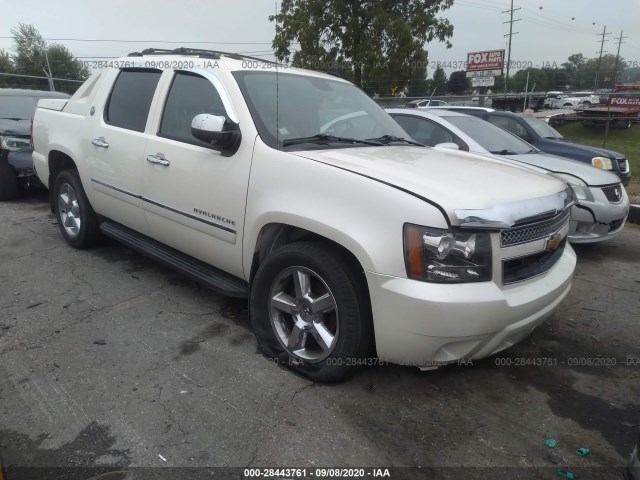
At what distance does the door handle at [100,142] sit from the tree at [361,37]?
12556 millimetres

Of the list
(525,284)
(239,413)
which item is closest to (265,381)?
(239,413)

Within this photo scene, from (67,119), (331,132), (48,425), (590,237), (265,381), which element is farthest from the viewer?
(590,237)

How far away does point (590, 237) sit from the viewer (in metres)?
5.55

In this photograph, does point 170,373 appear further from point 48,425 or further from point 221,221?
point 221,221

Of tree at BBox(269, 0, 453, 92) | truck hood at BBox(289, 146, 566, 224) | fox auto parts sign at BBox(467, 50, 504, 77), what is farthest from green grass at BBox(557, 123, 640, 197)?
fox auto parts sign at BBox(467, 50, 504, 77)

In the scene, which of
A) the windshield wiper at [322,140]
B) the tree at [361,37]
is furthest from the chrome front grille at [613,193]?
the tree at [361,37]

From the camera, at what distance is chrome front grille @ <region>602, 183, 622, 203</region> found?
18.5ft

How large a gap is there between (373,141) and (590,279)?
9.62 feet

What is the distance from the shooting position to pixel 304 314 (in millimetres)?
2914

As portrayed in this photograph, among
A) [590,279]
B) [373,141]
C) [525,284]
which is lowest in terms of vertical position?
[590,279]

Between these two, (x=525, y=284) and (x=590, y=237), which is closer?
(x=525, y=284)

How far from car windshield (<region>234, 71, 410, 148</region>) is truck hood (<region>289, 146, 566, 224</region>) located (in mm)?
214

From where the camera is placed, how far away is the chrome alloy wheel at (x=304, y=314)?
9.21ft

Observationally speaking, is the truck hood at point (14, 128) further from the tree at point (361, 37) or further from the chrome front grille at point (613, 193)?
the tree at point (361, 37)
